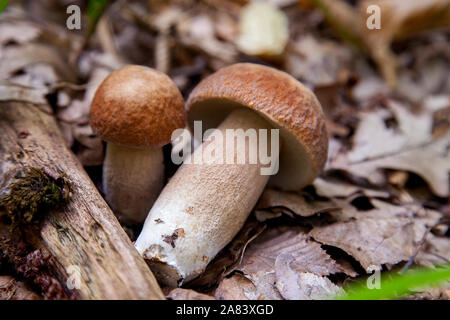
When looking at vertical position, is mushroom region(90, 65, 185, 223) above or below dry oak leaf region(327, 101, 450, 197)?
above

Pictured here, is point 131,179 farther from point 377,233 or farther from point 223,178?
point 377,233

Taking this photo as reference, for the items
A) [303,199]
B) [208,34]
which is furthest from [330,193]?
[208,34]

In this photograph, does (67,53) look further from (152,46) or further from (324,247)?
(324,247)

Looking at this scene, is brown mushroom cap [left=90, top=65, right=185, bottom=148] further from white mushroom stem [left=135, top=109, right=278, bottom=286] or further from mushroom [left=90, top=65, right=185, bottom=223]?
white mushroom stem [left=135, top=109, right=278, bottom=286]

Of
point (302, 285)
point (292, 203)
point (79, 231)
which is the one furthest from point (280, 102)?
point (79, 231)

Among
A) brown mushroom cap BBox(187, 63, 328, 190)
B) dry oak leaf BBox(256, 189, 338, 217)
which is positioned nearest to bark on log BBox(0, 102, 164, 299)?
brown mushroom cap BBox(187, 63, 328, 190)

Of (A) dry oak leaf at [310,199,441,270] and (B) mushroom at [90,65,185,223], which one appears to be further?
(A) dry oak leaf at [310,199,441,270]
